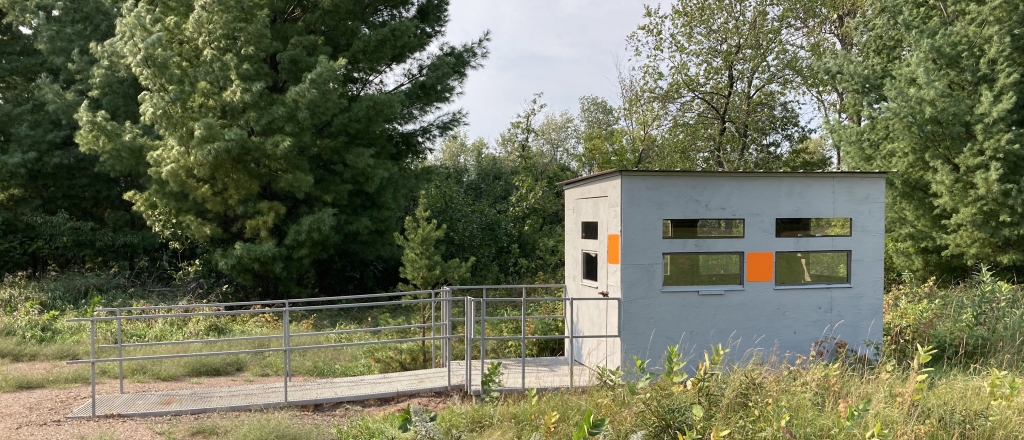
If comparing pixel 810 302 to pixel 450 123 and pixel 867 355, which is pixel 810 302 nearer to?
pixel 867 355

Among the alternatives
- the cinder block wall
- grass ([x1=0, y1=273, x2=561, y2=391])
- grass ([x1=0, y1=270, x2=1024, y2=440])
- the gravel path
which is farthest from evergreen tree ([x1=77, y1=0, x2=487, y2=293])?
the cinder block wall

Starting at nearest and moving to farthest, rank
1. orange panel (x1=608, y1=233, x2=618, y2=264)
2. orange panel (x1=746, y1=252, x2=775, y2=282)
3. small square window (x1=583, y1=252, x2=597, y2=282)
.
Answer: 1. orange panel (x1=608, y1=233, x2=618, y2=264)
2. orange panel (x1=746, y1=252, x2=775, y2=282)
3. small square window (x1=583, y1=252, x2=597, y2=282)

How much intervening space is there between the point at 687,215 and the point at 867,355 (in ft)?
9.55

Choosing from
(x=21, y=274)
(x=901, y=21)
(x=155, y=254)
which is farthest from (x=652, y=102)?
(x=21, y=274)

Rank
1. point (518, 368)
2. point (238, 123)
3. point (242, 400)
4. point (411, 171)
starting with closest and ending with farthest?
point (242, 400), point (518, 368), point (238, 123), point (411, 171)

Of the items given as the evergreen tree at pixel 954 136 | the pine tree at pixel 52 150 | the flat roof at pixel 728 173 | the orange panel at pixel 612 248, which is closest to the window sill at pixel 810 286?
the flat roof at pixel 728 173

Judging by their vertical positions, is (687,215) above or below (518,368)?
above

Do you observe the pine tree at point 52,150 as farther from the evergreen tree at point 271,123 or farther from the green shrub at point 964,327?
the green shrub at point 964,327

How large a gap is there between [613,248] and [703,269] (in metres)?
1.12

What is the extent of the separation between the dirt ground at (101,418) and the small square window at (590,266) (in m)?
2.56

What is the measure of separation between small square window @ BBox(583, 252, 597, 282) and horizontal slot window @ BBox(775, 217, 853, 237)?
2.30 m

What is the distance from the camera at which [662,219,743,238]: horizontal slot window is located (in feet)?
29.5

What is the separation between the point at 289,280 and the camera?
16.4 meters

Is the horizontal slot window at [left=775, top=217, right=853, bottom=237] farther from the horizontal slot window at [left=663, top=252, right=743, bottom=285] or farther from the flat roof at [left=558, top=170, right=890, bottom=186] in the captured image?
the horizontal slot window at [left=663, top=252, right=743, bottom=285]
